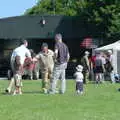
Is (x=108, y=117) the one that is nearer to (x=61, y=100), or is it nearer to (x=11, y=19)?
(x=61, y=100)

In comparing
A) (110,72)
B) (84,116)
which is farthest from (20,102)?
(110,72)

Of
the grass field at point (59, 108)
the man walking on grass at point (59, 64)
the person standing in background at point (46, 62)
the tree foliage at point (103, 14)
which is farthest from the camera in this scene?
the tree foliage at point (103, 14)

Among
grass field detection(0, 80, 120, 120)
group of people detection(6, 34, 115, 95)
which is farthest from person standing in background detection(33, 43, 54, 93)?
grass field detection(0, 80, 120, 120)

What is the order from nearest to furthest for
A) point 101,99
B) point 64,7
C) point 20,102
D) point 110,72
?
point 20,102 → point 101,99 → point 110,72 → point 64,7

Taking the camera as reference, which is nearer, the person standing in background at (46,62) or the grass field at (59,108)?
the grass field at (59,108)

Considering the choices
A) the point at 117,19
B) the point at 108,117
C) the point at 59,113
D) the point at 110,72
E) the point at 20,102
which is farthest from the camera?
the point at 117,19

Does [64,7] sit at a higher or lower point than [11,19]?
higher

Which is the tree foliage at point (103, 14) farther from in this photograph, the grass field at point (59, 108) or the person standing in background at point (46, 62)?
the grass field at point (59, 108)

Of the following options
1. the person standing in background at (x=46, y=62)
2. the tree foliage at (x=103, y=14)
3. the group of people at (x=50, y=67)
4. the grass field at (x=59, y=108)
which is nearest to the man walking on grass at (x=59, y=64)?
the group of people at (x=50, y=67)

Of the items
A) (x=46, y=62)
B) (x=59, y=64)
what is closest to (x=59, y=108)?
(x=59, y=64)

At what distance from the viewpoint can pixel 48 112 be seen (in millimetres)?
13297

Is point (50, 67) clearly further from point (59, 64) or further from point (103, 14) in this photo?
point (103, 14)

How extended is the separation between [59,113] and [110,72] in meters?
20.0

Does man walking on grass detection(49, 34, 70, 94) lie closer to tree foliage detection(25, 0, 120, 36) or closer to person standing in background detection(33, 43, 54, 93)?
person standing in background detection(33, 43, 54, 93)
